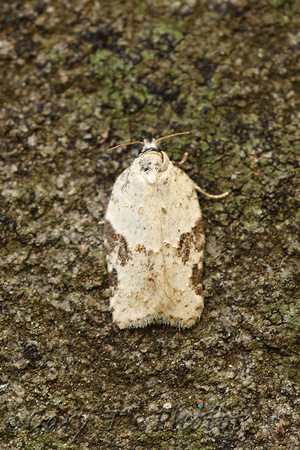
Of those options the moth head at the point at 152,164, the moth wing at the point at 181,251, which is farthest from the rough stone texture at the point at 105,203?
the moth head at the point at 152,164

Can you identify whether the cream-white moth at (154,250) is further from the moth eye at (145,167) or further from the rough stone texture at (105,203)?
the rough stone texture at (105,203)

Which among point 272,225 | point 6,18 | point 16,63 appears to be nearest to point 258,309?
point 272,225

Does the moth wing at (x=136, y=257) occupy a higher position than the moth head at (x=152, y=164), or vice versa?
the moth head at (x=152, y=164)

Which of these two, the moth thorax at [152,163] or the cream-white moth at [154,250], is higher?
the moth thorax at [152,163]

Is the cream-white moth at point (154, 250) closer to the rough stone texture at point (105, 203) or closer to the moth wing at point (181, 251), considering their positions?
the moth wing at point (181, 251)

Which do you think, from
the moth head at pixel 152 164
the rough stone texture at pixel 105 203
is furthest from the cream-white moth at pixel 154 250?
the rough stone texture at pixel 105 203

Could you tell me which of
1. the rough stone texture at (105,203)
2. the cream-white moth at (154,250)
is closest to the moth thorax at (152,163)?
the cream-white moth at (154,250)

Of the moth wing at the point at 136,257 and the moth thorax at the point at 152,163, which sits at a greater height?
the moth thorax at the point at 152,163
